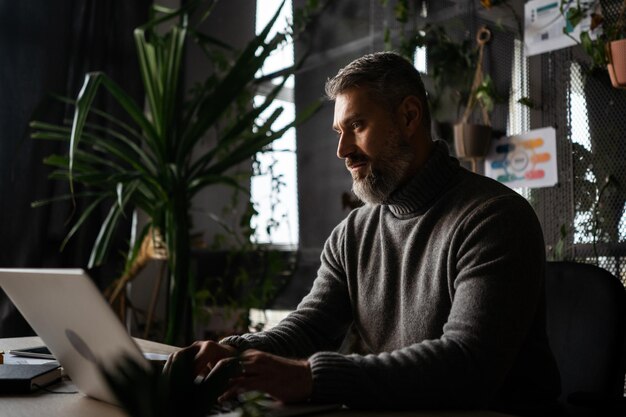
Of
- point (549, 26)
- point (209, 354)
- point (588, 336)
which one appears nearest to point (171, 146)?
point (549, 26)

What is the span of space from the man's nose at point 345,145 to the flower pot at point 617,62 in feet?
2.97

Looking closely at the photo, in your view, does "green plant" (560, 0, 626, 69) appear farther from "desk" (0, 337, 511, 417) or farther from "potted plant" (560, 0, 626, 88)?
"desk" (0, 337, 511, 417)

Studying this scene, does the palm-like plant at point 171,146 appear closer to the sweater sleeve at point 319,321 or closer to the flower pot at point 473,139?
the flower pot at point 473,139

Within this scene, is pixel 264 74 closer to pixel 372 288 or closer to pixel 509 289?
pixel 372 288

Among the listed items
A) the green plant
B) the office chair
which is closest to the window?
the green plant

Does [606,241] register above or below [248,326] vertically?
above

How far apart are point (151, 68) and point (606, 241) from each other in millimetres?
1820

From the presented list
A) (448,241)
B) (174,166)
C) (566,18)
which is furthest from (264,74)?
(448,241)

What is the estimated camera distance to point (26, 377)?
1176mm

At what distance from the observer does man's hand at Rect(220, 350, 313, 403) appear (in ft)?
3.44

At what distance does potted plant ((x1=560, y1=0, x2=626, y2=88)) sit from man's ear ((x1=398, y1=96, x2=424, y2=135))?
2.46ft

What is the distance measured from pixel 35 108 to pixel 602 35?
7.44 feet

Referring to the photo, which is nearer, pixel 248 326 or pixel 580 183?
pixel 580 183

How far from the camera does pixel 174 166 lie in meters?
2.71
